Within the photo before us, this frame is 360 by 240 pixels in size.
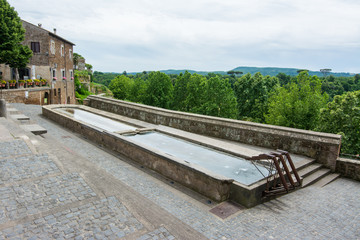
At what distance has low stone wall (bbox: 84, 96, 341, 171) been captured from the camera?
8.34 m

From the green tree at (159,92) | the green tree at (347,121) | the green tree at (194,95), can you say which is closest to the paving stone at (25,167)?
the green tree at (347,121)

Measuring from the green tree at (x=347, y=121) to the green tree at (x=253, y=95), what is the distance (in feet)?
46.3

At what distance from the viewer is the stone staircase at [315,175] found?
7488 mm

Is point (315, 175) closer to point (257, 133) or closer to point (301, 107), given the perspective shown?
point (257, 133)

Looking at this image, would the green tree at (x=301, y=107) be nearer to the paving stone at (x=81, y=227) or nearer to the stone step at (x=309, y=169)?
the stone step at (x=309, y=169)

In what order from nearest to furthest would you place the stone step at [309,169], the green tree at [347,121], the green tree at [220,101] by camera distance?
1. the stone step at [309,169]
2. the green tree at [347,121]
3. the green tree at [220,101]

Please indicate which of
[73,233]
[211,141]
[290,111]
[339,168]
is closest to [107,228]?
[73,233]

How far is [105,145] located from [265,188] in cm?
708

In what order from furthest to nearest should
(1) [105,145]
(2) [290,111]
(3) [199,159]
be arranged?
(2) [290,111] < (1) [105,145] < (3) [199,159]

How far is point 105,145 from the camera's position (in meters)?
10.8

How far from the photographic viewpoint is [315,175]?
25.6 ft

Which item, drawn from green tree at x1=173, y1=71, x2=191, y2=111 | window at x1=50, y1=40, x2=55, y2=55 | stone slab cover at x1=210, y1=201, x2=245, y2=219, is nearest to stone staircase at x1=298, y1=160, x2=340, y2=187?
stone slab cover at x1=210, y1=201, x2=245, y2=219

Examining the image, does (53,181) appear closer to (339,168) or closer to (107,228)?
(107,228)

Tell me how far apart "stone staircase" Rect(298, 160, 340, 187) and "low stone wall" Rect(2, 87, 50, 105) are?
24951 mm
